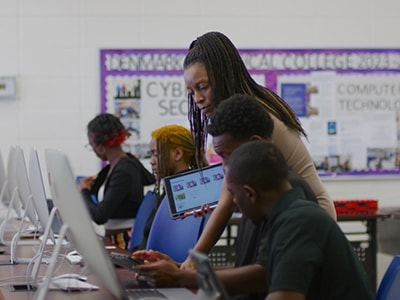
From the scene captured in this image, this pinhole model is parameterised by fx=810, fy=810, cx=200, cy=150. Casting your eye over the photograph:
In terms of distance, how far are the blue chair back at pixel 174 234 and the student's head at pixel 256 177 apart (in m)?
1.16

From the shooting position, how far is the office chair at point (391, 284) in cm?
180

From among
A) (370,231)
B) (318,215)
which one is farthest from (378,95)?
(318,215)

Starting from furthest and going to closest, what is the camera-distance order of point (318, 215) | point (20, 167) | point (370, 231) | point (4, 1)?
point (4, 1) < point (370, 231) < point (20, 167) < point (318, 215)

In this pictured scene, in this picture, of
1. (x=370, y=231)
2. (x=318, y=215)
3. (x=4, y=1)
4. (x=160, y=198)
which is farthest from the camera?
(x=4, y=1)

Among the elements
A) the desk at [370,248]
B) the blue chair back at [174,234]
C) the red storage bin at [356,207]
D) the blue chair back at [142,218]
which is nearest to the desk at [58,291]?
the blue chair back at [174,234]

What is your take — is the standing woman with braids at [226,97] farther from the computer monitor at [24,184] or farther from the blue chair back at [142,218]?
the blue chair back at [142,218]

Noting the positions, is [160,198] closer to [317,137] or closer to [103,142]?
[103,142]

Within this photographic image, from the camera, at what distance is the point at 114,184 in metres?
4.34

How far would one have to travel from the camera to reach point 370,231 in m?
4.93

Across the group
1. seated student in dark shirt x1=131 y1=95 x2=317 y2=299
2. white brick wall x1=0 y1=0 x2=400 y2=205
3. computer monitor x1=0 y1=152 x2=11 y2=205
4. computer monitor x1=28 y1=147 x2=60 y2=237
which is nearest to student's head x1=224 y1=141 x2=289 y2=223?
seated student in dark shirt x1=131 y1=95 x2=317 y2=299

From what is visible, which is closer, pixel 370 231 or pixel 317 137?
pixel 370 231

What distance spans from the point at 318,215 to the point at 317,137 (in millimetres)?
3951

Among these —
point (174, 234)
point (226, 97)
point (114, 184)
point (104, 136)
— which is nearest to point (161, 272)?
point (226, 97)

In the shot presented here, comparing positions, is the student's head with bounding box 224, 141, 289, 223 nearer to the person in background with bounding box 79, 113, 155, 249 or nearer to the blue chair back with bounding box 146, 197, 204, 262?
the blue chair back with bounding box 146, 197, 204, 262
